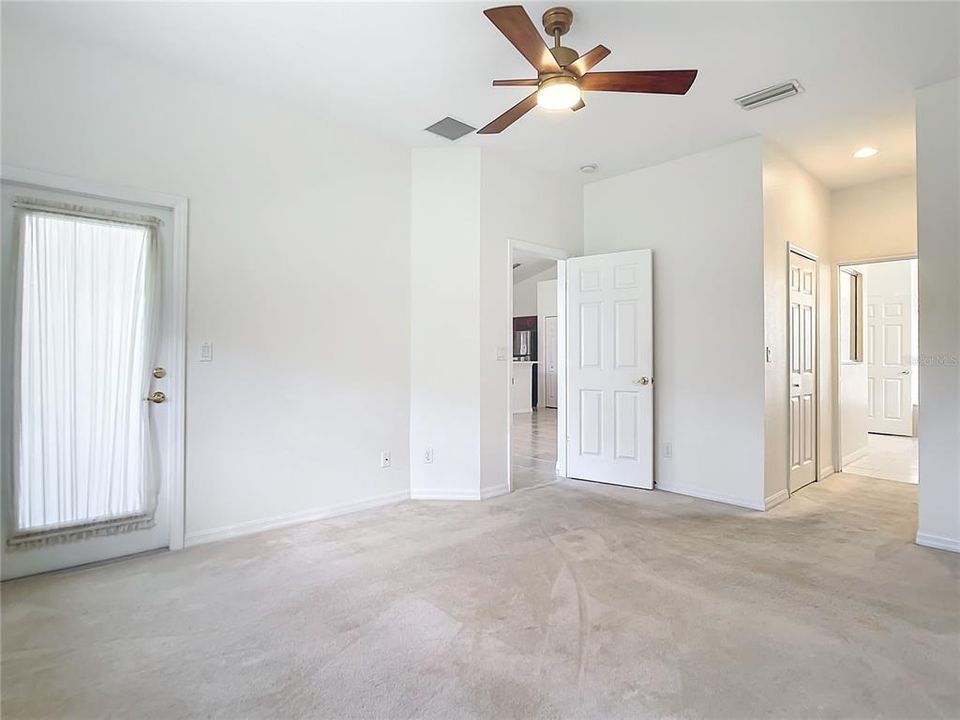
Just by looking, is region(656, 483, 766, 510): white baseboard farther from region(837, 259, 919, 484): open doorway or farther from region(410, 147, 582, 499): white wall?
region(837, 259, 919, 484): open doorway

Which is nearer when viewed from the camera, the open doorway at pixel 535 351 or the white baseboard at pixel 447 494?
the white baseboard at pixel 447 494

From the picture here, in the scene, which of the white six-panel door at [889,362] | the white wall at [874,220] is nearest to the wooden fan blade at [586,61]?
the white wall at [874,220]

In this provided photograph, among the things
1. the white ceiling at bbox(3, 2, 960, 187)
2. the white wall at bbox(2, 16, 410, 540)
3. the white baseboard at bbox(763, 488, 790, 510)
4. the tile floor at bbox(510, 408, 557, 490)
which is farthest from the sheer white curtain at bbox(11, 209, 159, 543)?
the white baseboard at bbox(763, 488, 790, 510)

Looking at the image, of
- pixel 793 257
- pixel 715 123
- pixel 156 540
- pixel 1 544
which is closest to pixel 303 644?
pixel 156 540

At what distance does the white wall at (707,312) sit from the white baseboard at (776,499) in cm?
5

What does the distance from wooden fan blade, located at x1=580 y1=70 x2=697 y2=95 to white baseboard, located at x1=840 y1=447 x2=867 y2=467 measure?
4512 millimetres

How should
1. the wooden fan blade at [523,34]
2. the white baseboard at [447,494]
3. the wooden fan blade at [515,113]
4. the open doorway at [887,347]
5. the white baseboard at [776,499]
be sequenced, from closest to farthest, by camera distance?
the wooden fan blade at [523,34] → the wooden fan blade at [515,113] → the white baseboard at [776,499] → the white baseboard at [447,494] → the open doorway at [887,347]

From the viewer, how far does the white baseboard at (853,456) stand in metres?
5.23

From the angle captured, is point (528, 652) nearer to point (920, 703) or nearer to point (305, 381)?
point (920, 703)

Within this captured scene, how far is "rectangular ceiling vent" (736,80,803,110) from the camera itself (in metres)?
3.10

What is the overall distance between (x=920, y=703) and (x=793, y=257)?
11.6 ft

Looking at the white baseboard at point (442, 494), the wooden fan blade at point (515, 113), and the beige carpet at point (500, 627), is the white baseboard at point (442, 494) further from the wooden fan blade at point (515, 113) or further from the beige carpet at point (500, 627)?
the wooden fan blade at point (515, 113)

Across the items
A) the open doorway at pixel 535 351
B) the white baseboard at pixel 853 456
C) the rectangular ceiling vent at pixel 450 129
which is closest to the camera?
the rectangular ceiling vent at pixel 450 129

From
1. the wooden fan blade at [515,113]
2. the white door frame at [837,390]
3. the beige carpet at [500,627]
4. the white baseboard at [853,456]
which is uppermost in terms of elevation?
the wooden fan blade at [515,113]
